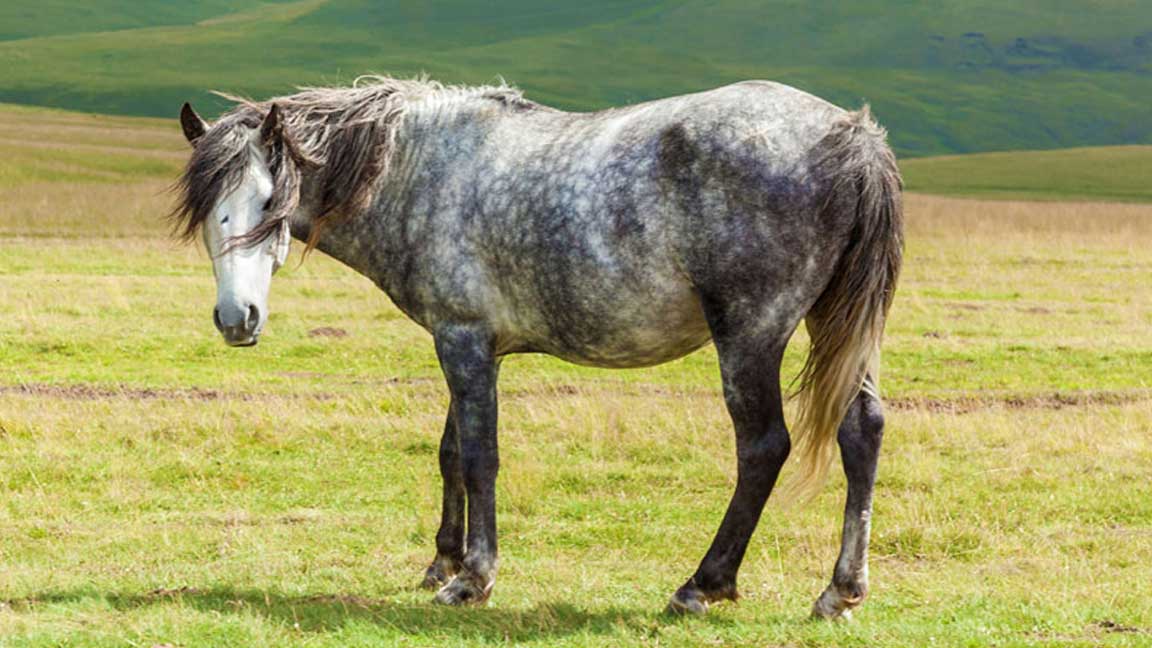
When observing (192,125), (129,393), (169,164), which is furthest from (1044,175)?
(192,125)

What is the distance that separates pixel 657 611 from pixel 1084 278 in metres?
23.7

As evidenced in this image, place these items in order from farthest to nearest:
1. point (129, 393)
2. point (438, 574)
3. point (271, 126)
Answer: point (129, 393)
point (438, 574)
point (271, 126)

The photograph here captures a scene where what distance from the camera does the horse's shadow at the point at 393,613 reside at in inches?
295

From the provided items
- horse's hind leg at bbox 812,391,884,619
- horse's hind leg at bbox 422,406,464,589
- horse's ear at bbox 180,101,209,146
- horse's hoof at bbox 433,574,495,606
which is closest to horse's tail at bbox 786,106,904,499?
horse's hind leg at bbox 812,391,884,619

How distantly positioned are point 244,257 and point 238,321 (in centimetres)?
38

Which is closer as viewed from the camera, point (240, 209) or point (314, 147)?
point (240, 209)

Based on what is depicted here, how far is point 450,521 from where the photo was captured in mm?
8836

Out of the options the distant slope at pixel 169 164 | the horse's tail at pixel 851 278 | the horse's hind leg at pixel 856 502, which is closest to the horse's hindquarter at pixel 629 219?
the horse's tail at pixel 851 278

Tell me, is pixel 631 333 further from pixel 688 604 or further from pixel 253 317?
pixel 253 317

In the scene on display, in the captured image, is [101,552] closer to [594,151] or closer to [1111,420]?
[594,151]

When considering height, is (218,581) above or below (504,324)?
below

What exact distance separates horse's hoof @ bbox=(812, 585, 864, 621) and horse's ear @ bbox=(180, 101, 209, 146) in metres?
4.23

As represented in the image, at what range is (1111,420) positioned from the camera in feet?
48.4

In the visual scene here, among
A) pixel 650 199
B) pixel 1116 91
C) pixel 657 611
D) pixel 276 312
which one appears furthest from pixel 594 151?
pixel 1116 91
